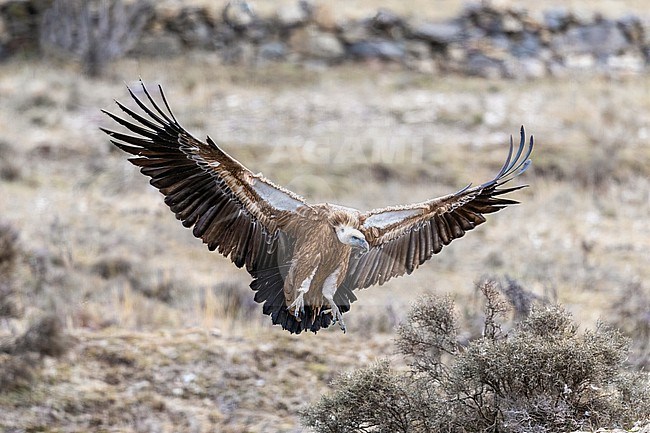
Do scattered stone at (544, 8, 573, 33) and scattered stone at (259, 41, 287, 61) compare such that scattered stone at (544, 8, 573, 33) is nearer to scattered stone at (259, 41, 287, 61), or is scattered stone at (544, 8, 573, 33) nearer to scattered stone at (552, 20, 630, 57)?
scattered stone at (552, 20, 630, 57)

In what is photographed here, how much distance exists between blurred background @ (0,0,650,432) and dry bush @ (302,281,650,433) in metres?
1.05

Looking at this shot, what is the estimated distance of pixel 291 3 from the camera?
935 inches

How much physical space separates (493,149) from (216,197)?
12.6 metres

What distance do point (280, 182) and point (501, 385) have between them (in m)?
10.3

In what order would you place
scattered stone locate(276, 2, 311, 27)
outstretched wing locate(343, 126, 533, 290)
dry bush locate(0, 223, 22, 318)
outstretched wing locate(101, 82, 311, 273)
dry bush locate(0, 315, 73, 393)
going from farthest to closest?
1. scattered stone locate(276, 2, 311, 27)
2. dry bush locate(0, 223, 22, 318)
3. dry bush locate(0, 315, 73, 393)
4. outstretched wing locate(343, 126, 533, 290)
5. outstretched wing locate(101, 82, 311, 273)

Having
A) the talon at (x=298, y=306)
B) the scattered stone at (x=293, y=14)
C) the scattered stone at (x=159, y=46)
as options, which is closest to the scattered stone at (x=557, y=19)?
the scattered stone at (x=293, y=14)

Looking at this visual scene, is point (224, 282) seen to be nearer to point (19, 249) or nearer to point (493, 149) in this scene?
point (19, 249)

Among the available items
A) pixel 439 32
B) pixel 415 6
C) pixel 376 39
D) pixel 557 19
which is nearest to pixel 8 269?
pixel 376 39

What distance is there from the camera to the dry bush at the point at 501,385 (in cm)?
552

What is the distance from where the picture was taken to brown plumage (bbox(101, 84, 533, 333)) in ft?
18.4

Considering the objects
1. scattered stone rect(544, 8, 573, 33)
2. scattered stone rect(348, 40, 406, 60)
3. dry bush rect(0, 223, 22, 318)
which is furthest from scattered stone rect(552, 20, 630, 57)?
dry bush rect(0, 223, 22, 318)

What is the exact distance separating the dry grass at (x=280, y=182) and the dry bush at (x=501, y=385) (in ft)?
6.18

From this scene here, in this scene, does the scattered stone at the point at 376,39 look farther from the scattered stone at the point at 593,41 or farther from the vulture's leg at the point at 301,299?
the vulture's leg at the point at 301,299

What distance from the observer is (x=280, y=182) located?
16.0m
